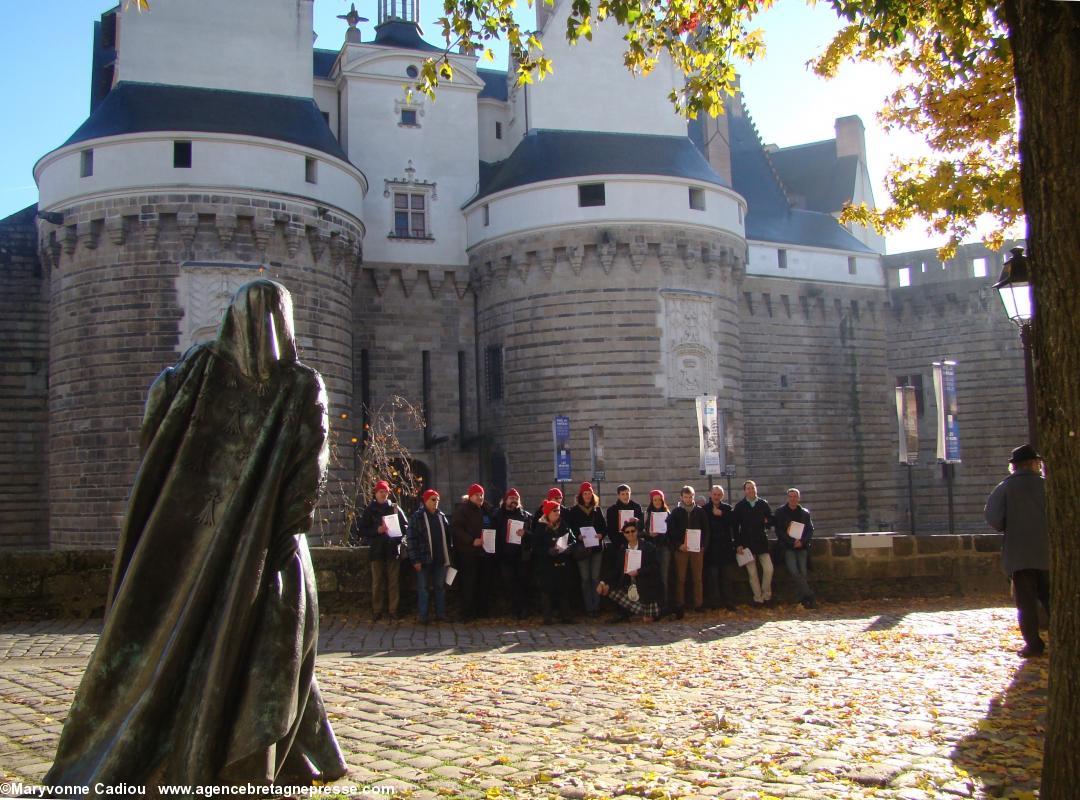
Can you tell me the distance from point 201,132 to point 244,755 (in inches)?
727

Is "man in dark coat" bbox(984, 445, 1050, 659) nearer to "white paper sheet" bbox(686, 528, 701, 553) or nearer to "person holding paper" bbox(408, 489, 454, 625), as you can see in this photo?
"white paper sheet" bbox(686, 528, 701, 553)

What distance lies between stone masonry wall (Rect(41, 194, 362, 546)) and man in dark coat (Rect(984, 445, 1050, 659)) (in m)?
14.6

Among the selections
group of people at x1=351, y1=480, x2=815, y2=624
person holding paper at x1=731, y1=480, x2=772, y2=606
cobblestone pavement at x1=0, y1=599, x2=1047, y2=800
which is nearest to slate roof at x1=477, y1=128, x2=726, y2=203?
person holding paper at x1=731, y1=480, x2=772, y2=606

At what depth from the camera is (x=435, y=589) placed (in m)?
11.0

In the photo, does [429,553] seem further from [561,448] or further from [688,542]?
[561,448]

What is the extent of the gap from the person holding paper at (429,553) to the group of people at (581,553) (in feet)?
0.04

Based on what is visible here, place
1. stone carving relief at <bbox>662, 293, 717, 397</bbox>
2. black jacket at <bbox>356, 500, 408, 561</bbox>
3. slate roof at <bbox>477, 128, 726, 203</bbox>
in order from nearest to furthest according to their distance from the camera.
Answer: black jacket at <bbox>356, 500, 408, 561</bbox> < stone carving relief at <bbox>662, 293, 717, 397</bbox> < slate roof at <bbox>477, 128, 726, 203</bbox>

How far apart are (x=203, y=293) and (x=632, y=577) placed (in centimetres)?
1189

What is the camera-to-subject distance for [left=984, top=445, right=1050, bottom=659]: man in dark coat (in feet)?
24.7

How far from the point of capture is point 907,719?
5.52m

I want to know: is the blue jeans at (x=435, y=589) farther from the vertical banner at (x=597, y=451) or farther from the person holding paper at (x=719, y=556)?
the vertical banner at (x=597, y=451)

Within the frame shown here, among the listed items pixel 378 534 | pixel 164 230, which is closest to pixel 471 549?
pixel 378 534

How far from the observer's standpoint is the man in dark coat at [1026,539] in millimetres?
7543

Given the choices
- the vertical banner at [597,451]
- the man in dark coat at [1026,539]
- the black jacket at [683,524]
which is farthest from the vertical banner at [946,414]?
the vertical banner at [597,451]
